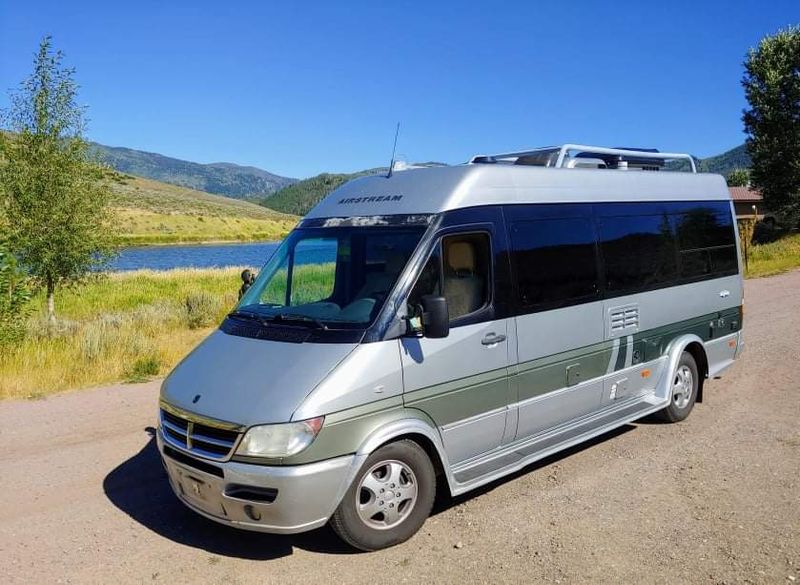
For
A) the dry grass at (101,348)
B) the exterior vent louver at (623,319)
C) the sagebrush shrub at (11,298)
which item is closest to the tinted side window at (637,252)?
the exterior vent louver at (623,319)

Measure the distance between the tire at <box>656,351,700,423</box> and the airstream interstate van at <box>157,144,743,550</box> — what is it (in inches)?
1.6

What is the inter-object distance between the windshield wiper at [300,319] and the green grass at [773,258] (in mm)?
20370

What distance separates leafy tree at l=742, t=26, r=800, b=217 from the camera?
4062 cm

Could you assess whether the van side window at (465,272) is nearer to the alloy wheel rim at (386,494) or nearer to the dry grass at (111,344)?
the dry grass at (111,344)

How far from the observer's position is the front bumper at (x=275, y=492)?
167 inches

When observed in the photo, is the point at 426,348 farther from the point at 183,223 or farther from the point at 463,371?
the point at 183,223

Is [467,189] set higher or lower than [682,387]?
higher

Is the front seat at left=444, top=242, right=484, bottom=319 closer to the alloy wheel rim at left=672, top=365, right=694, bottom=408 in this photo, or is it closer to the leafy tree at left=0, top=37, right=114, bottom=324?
the alloy wheel rim at left=672, top=365, right=694, bottom=408

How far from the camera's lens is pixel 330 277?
18.8 feet

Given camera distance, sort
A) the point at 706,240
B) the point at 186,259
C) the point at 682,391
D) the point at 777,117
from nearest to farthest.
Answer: the point at 682,391, the point at 706,240, the point at 777,117, the point at 186,259

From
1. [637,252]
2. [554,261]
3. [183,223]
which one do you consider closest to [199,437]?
[554,261]

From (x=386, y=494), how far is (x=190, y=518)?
171cm

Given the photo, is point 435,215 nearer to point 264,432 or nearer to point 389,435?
point 389,435

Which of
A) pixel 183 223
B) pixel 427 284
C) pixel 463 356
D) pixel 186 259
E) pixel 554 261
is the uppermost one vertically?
pixel 183 223
